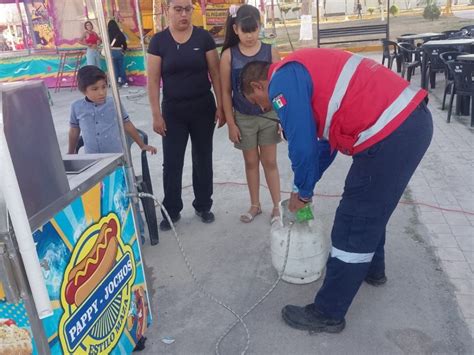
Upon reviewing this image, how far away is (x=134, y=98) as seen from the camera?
984 cm

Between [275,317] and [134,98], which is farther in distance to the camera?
[134,98]

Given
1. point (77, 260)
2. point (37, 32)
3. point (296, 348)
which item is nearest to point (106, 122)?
point (77, 260)

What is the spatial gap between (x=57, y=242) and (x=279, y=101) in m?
1.07

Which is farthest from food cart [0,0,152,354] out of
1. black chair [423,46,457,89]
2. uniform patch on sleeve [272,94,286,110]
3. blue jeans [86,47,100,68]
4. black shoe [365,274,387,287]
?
black chair [423,46,457,89]

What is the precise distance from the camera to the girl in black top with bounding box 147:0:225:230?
3.21 metres

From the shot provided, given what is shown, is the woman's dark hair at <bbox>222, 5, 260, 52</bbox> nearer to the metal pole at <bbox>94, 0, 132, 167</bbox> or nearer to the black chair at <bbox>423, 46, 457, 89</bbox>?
the metal pole at <bbox>94, 0, 132, 167</bbox>

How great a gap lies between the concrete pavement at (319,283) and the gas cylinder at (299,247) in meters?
0.09

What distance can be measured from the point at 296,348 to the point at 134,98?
8.29m

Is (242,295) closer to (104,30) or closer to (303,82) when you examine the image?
(303,82)

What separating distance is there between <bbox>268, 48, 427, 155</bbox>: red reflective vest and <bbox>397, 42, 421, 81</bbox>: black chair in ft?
22.6

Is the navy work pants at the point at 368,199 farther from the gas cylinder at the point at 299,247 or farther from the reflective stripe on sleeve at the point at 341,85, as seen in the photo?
the gas cylinder at the point at 299,247

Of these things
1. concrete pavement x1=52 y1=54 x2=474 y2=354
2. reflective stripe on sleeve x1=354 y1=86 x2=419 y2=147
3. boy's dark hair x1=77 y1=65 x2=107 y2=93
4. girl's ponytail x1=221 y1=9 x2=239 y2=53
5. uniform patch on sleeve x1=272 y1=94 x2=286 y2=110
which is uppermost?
girl's ponytail x1=221 y1=9 x2=239 y2=53

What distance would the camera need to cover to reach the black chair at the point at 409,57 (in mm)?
8383

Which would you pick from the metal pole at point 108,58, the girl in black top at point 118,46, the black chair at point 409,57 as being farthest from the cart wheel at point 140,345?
the girl in black top at point 118,46
